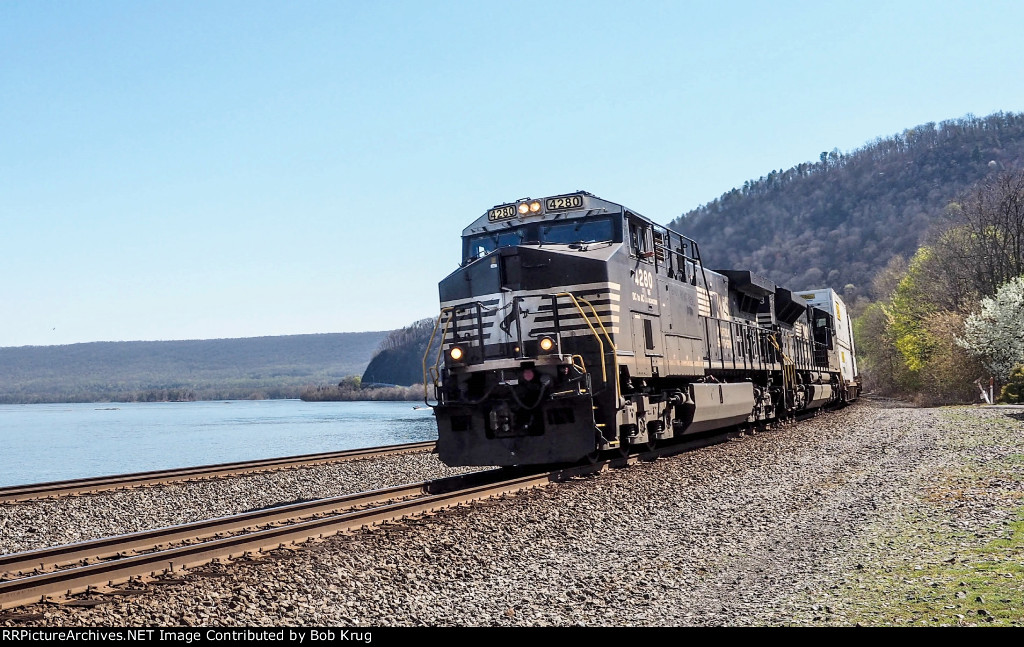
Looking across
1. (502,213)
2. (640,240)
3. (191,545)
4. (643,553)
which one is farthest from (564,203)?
(191,545)

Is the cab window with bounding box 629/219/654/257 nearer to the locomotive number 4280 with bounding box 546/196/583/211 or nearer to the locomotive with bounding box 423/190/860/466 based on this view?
the locomotive with bounding box 423/190/860/466

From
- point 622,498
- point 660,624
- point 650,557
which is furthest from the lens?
point 622,498

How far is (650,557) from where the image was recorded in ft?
22.6

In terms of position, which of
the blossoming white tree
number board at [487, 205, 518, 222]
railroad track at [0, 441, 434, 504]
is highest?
number board at [487, 205, 518, 222]

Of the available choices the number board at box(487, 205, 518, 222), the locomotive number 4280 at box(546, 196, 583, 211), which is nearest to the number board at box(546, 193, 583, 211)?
the locomotive number 4280 at box(546, 196, 583, 211)

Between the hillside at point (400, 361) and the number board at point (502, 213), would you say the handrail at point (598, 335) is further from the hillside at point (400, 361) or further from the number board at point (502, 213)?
the hillside at point (400, 361)

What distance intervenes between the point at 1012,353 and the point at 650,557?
3346 cm

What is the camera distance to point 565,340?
1170cm

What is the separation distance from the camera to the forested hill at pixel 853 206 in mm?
149888

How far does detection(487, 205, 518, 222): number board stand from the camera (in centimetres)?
1277

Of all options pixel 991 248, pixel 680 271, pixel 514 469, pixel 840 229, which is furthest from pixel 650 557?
pixel 840 229

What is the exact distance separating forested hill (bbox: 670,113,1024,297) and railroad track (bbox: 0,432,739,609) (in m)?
131

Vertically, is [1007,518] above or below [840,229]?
below
